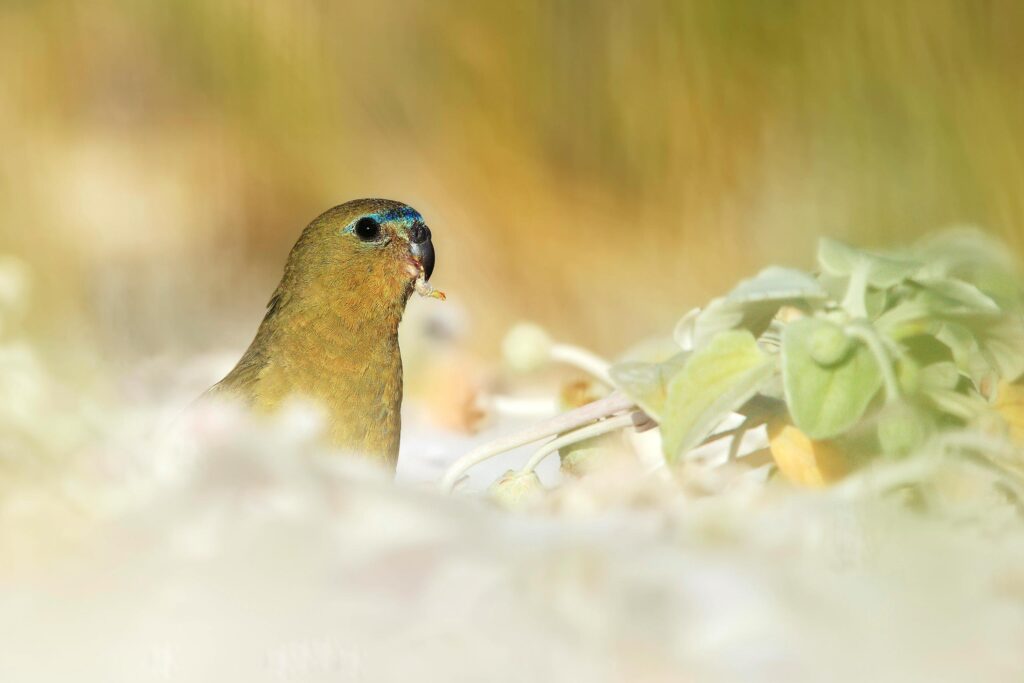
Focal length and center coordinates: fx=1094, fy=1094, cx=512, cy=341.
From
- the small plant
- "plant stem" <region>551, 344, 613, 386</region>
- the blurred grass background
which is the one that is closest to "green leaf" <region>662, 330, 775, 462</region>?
the small plant

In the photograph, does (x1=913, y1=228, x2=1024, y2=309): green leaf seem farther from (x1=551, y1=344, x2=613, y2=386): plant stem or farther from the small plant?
(x1=551, y1=344, x2=613, y2=386): plant stem

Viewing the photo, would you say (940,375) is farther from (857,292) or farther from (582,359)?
(582,359)

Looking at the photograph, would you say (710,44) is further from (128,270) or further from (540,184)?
(128,270)

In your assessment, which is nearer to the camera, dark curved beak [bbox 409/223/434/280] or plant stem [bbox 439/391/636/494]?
plant stem [bbox 439/391/636/494]

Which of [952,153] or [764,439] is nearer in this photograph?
[764,439]

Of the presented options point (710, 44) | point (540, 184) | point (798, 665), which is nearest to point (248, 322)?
point (540, 184)

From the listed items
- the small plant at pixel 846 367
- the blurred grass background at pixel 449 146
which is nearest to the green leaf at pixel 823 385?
the small plant at pixel 846 367
